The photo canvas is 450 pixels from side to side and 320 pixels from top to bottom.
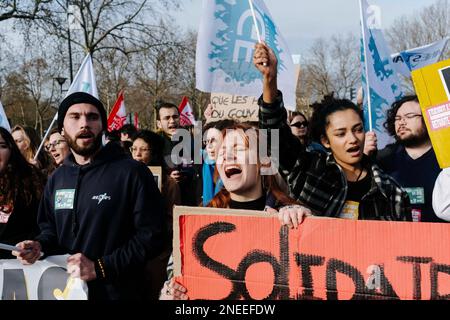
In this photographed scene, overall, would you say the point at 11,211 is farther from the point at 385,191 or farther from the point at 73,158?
the point at 385,191

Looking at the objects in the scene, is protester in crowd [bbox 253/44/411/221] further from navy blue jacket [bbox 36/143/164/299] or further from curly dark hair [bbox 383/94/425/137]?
curly dark hair [bbox 383/94/425/137]

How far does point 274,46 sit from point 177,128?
9.05ft

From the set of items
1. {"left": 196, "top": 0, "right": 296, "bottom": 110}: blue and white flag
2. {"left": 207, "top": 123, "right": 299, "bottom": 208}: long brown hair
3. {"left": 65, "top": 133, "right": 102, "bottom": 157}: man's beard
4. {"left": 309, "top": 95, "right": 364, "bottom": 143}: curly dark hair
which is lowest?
{"left": 207, "top": 123, "right": 299, "bottom": 208}: long brown hair

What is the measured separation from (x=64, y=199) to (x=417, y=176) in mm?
2230

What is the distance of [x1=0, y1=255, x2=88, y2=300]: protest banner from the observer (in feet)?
9.09

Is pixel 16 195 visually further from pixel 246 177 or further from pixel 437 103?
pixel 437 103

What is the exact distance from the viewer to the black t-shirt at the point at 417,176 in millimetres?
3482

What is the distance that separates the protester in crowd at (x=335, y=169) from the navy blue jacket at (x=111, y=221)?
738 millimetres

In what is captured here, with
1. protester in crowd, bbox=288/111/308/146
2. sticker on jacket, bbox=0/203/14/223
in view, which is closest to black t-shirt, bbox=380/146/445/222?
protester in crowd, bbox=288/111/308/146

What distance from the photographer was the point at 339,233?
2.46 meters

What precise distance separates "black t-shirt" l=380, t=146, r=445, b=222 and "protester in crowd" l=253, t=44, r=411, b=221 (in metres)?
0.53

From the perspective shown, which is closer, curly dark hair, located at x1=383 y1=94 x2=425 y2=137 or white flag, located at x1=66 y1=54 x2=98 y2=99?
curly dark hair, located at x1=383 y1=94 x2=425 y2=137

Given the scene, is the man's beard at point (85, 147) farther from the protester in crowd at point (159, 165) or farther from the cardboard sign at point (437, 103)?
the cardboard sign at point (437, 103)

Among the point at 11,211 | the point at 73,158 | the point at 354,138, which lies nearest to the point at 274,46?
the point at 354,138
